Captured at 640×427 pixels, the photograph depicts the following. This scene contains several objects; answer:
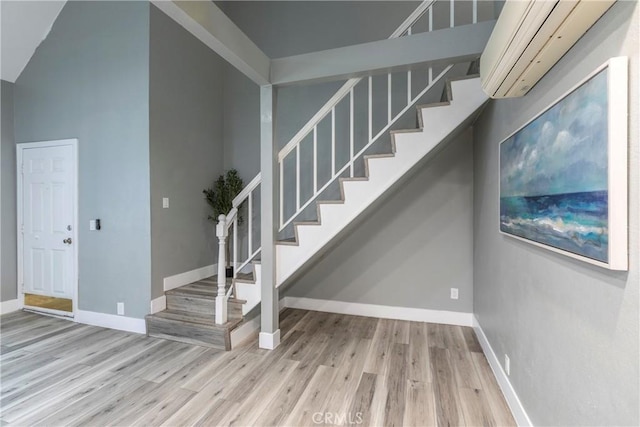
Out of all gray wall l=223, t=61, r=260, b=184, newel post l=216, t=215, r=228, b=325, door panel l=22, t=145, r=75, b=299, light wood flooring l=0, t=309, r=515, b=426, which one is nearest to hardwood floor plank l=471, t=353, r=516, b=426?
light wood flooring l=0, t=309, r=515, b=426

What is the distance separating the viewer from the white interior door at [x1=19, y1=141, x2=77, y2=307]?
11.9 ft

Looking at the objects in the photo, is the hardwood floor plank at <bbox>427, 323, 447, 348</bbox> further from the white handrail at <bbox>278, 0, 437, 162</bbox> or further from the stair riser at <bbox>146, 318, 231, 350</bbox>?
the white handrail at <bbox>278, 0, 437, 162</bbox>

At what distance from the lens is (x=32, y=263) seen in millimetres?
3904

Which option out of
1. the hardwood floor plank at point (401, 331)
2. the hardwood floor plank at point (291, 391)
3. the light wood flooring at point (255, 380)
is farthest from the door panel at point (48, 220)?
the hardwood floor plank at point (401, 331)

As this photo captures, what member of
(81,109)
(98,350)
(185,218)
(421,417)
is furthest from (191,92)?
(421,417)

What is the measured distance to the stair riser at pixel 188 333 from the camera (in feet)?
9.27

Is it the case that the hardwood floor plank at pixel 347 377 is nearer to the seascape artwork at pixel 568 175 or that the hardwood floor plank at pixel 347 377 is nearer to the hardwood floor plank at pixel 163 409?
the hardwood floor plank at pixel 163 409

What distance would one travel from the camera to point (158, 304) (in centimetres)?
325

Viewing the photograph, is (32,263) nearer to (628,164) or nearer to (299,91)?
(299,91)

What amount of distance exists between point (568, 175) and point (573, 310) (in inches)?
22.1

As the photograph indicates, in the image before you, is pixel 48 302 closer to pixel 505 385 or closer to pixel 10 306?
pixel 10 306

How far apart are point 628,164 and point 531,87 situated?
917 mm

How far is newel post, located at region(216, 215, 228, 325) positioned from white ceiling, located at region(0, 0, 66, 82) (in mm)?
3423

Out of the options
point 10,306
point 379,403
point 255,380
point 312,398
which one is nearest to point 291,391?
point 312,398
